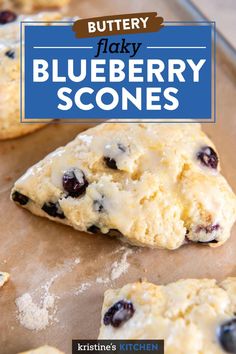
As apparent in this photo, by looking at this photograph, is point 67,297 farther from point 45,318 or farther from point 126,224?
point 126,224

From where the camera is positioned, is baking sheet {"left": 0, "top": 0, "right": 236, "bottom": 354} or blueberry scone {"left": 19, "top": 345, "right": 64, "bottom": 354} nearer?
blueberry scone {"left": 19, "top": 345, "right": 64, "bottom": 354}

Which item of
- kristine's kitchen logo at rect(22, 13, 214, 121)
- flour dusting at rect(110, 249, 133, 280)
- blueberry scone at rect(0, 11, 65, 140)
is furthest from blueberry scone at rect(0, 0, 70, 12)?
flour dusting at rect(110, 249, 133, 280)

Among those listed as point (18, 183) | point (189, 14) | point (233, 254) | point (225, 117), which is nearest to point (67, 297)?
point (18, 183)

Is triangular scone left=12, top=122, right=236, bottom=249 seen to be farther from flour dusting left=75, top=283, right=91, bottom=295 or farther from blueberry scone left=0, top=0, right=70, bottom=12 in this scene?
blueberry scone left=0, top=0, right=70, bottom=12

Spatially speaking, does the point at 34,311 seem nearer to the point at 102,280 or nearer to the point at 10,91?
the point at 102,280

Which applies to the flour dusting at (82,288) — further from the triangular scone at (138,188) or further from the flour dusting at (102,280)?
the triangular scone at (138,188)

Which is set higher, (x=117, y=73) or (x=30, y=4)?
(x=30, y=4)

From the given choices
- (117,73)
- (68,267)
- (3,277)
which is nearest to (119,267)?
(68,267)
